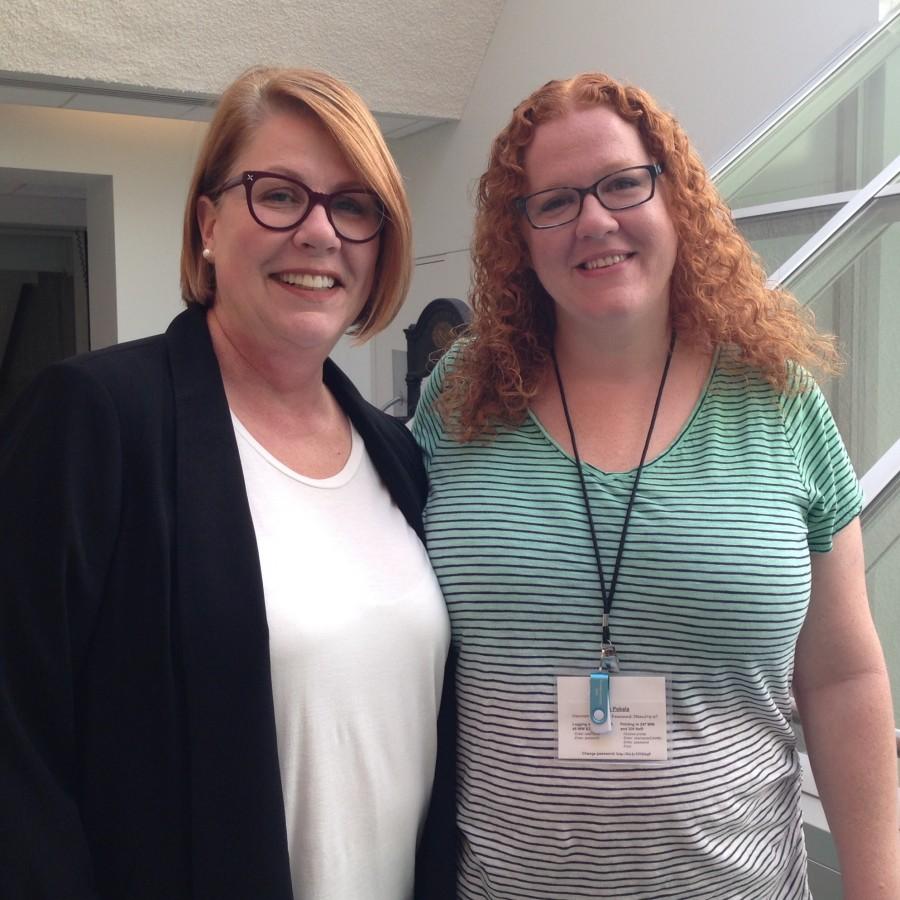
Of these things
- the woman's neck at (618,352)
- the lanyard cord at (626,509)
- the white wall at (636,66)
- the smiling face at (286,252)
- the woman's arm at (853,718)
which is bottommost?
the woman's arm at (853,718)

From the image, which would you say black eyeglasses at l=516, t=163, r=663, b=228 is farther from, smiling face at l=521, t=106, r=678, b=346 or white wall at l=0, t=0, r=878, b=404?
white wall at l=0, t=0, r=878, b=404

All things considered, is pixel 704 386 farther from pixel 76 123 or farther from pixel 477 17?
pixel 76 123

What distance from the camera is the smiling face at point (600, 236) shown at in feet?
4.46

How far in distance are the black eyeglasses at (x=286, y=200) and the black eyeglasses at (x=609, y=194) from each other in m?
0.26

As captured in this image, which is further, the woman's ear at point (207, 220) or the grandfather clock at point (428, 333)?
the grandfather clock at point (428, 333)

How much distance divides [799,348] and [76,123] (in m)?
6.06

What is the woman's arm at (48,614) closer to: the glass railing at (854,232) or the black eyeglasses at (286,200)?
the black eyeglasses at (286,200)

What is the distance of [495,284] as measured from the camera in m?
1.56

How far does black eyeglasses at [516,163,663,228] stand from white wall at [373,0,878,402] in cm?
244

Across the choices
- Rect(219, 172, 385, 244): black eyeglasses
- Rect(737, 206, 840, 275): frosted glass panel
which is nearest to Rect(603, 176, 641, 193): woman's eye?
Rect(219, 172, 385, 244): black eyeglasses

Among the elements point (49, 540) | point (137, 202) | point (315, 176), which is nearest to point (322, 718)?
point (49, 540)

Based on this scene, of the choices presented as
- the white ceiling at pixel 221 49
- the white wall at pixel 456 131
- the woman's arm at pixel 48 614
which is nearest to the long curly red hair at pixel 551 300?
the woman's arm at pixel 48 614

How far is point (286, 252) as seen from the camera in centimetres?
128

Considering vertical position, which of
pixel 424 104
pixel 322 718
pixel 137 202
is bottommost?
pixel 322 718
